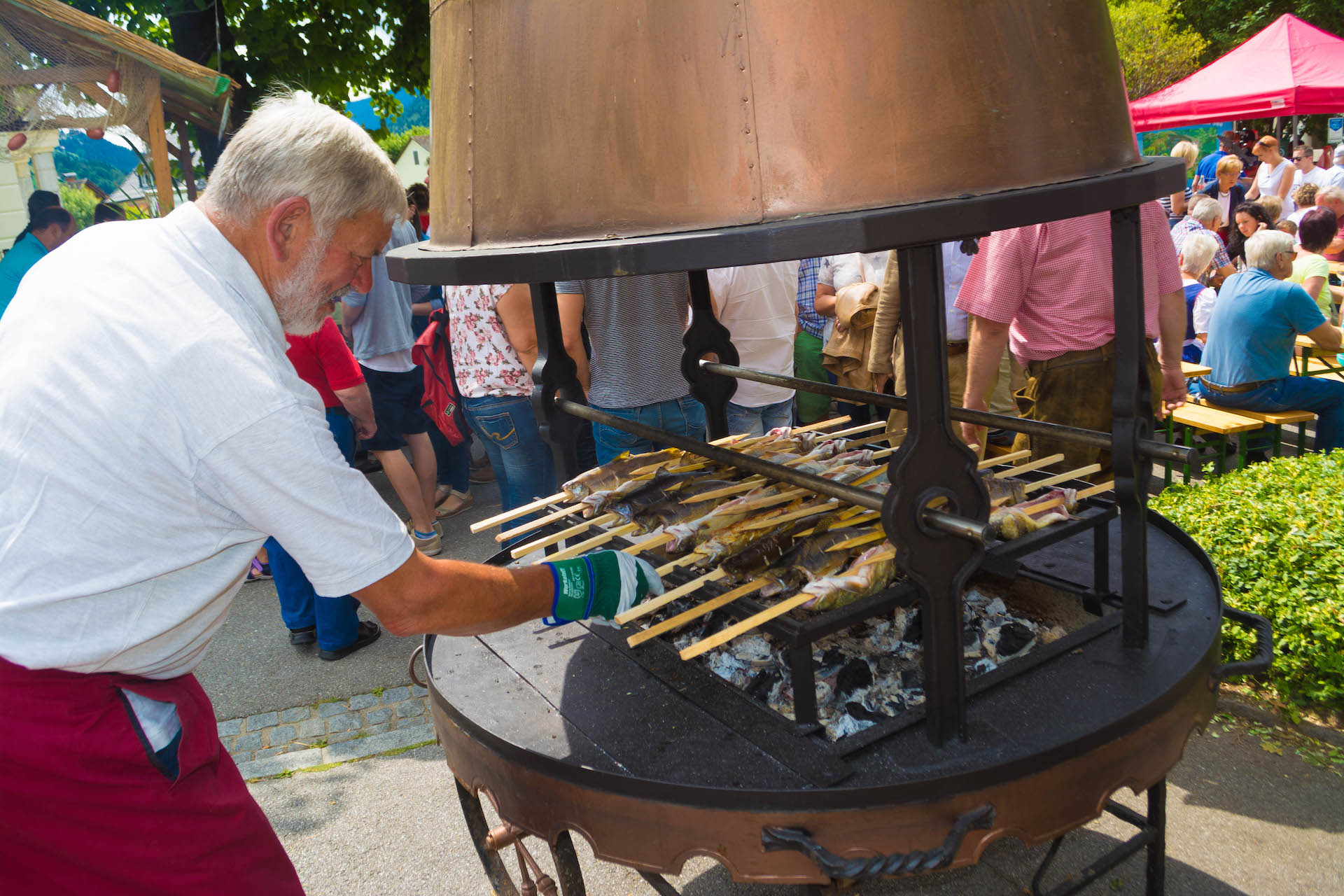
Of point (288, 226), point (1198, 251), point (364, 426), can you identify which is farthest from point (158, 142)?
→ point (1198, 251)

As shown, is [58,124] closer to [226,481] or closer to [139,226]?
[139,226]

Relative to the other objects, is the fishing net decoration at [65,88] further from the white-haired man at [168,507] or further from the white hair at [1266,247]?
the white hair at [1266,247]

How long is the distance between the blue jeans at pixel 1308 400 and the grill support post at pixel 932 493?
4.85 m

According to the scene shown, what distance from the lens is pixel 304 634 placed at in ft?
16.7

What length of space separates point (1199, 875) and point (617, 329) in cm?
305

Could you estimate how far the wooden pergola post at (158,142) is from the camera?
6.24 metres

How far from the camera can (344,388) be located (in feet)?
15.9

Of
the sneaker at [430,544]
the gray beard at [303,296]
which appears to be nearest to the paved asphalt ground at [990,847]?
the gray beard at [303,296]

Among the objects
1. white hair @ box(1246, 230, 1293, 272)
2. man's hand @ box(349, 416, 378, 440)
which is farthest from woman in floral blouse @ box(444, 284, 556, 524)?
white hair @ box(1246, 230, 1293, 272)

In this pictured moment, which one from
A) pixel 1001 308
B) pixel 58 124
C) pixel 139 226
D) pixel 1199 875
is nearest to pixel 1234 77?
pixel 1001 308

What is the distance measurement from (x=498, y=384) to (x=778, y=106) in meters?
3.59

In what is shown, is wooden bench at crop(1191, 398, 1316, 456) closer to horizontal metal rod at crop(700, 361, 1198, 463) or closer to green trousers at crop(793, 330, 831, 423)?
green trousers at crop(793, 330, 831, 423)

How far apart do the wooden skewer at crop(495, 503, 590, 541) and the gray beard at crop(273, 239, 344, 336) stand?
787 millimetres

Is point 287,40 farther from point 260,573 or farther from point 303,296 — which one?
point 303,296
